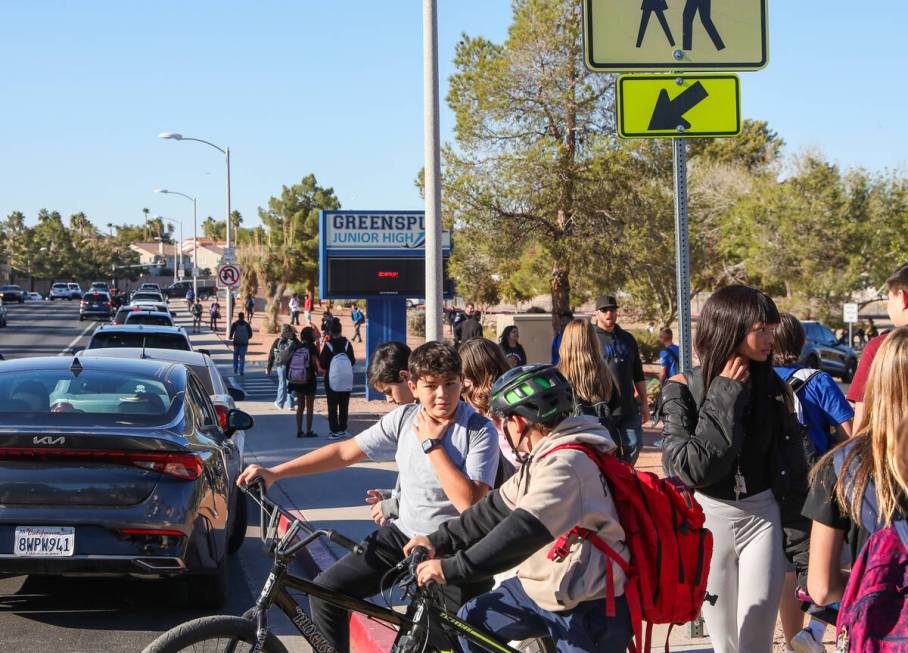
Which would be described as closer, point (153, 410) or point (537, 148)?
point (153, 410)

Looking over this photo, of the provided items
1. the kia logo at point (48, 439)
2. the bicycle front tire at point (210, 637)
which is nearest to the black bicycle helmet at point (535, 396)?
the bicycle front tire at point (210, 637)

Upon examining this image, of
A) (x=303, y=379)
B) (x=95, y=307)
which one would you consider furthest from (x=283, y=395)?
(x=95, y=307)

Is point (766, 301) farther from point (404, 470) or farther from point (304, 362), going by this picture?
point (304, 362)

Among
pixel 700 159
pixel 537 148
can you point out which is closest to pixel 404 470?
pixel 537 148

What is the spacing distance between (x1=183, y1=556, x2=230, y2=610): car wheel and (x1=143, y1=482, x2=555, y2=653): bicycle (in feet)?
9.61

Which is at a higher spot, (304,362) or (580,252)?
(580,252)

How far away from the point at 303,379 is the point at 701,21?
10.7m

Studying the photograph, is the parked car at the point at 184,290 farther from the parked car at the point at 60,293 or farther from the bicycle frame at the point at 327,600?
the bicycle frame at the point at 327,600

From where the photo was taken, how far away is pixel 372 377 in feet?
18.0

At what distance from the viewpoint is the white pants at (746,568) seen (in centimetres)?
427

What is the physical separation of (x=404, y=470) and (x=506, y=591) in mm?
902

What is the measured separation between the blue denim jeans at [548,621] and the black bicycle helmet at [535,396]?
633 millimetres

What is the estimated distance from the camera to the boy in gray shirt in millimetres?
4129

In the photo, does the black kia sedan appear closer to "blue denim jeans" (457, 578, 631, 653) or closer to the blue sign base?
"blue denim jeans" (457, 578, 631, 653)
